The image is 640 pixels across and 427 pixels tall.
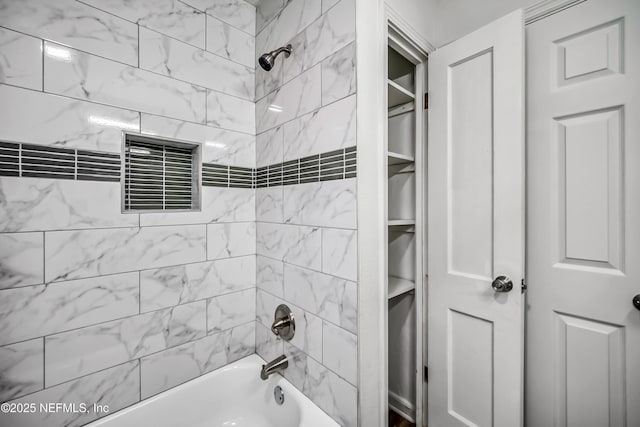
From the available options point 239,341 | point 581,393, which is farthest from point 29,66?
point 581,393

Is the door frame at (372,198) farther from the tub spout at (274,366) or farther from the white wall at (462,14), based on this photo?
the tub spout at (274,366)

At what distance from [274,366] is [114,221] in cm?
104

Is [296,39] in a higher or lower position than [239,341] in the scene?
higher

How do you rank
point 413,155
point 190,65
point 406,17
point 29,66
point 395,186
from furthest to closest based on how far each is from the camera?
point 395,186
point 413,155
point 190,65
point 406,17
point 29,66

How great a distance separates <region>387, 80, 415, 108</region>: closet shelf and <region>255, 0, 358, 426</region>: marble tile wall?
0.39 m

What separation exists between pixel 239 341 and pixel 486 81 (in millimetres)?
1888

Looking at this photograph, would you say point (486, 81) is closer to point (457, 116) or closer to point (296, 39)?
point (457, 116)

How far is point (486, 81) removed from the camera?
1.18 meters

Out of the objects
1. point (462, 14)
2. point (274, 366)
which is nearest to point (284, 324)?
point (274, 366)

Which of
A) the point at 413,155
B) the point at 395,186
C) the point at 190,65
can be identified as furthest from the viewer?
the point at 395,186

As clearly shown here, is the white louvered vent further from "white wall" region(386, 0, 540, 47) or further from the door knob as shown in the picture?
the door knob

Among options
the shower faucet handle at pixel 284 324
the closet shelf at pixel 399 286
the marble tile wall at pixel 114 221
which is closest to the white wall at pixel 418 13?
the marble tile wall at pixel 114 221

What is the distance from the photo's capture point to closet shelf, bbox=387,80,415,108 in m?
1.38

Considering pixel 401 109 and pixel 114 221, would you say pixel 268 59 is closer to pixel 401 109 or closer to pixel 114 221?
pixel 401 109
